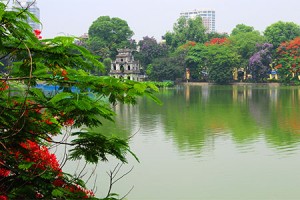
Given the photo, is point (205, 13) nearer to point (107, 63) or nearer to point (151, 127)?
point (107, 63)

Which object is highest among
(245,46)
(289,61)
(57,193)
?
(245,46)

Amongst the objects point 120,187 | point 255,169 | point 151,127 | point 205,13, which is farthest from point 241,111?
point 205,13

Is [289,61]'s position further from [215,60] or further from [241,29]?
[241,29]

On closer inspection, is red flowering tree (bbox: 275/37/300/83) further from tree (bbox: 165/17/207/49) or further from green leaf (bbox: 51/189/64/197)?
green leaf (bbox: 51/189/64/197)

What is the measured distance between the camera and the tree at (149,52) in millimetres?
47156

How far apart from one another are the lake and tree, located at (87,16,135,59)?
3524 centimetres

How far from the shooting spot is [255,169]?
25.6 feet

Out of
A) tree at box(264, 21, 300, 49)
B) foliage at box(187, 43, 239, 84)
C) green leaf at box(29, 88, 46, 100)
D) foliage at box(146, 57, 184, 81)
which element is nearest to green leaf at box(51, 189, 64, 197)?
green leaf at box(29, 88, 46, 100)

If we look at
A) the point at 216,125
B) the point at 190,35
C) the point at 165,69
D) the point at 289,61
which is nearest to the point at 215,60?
the point at 165,69

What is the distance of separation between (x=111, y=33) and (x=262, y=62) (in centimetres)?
1725

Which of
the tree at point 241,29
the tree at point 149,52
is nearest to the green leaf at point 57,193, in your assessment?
the tree at point 149,52

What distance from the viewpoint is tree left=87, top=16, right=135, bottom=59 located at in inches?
1977

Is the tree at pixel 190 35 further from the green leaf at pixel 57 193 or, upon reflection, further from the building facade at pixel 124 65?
the green leaf at pixel 57 193

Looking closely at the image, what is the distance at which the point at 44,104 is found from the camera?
2494 mm
